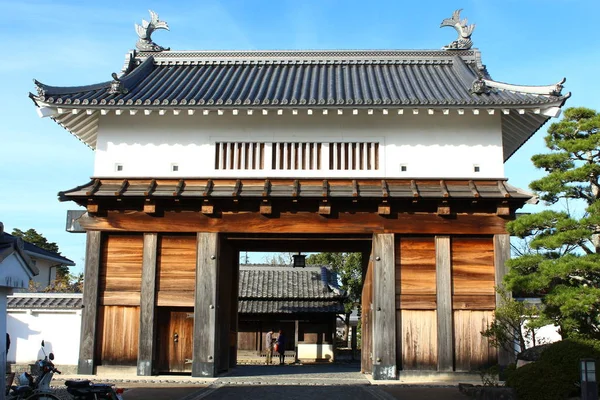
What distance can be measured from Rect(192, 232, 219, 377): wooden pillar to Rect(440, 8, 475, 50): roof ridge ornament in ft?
33.1

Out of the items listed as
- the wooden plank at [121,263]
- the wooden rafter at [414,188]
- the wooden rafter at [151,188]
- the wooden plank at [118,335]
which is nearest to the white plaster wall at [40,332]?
the wooden plank at [118,335]

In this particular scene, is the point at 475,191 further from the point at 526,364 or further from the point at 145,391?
the point at 145,391

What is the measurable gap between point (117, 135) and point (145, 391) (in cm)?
702

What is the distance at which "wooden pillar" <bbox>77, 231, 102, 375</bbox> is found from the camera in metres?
15.4

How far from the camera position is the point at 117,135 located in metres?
16.6

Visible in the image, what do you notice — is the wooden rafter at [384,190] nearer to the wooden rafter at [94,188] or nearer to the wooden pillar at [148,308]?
the wooden pillar at [148,308]

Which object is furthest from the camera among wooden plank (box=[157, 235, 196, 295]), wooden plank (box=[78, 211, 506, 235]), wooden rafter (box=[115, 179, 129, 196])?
wooden plank (box=[157, 235, 196, 295])

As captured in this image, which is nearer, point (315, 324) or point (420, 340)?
point (420, 340)

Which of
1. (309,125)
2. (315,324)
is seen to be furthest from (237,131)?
(315,324)

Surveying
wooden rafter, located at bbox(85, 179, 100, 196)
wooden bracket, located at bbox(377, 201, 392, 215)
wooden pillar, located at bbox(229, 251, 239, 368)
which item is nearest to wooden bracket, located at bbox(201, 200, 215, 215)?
wooden rafter, located at bbox(85, 179, 100, 196)

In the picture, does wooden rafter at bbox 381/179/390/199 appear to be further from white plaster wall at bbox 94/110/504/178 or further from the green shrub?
the green shrub

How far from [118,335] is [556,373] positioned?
33.8ft

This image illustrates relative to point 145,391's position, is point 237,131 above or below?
above

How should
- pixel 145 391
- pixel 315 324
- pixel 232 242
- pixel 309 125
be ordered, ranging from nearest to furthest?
pixel 145 391 < pixel 309 125 < pixel 232 242 < pixel 315 324
